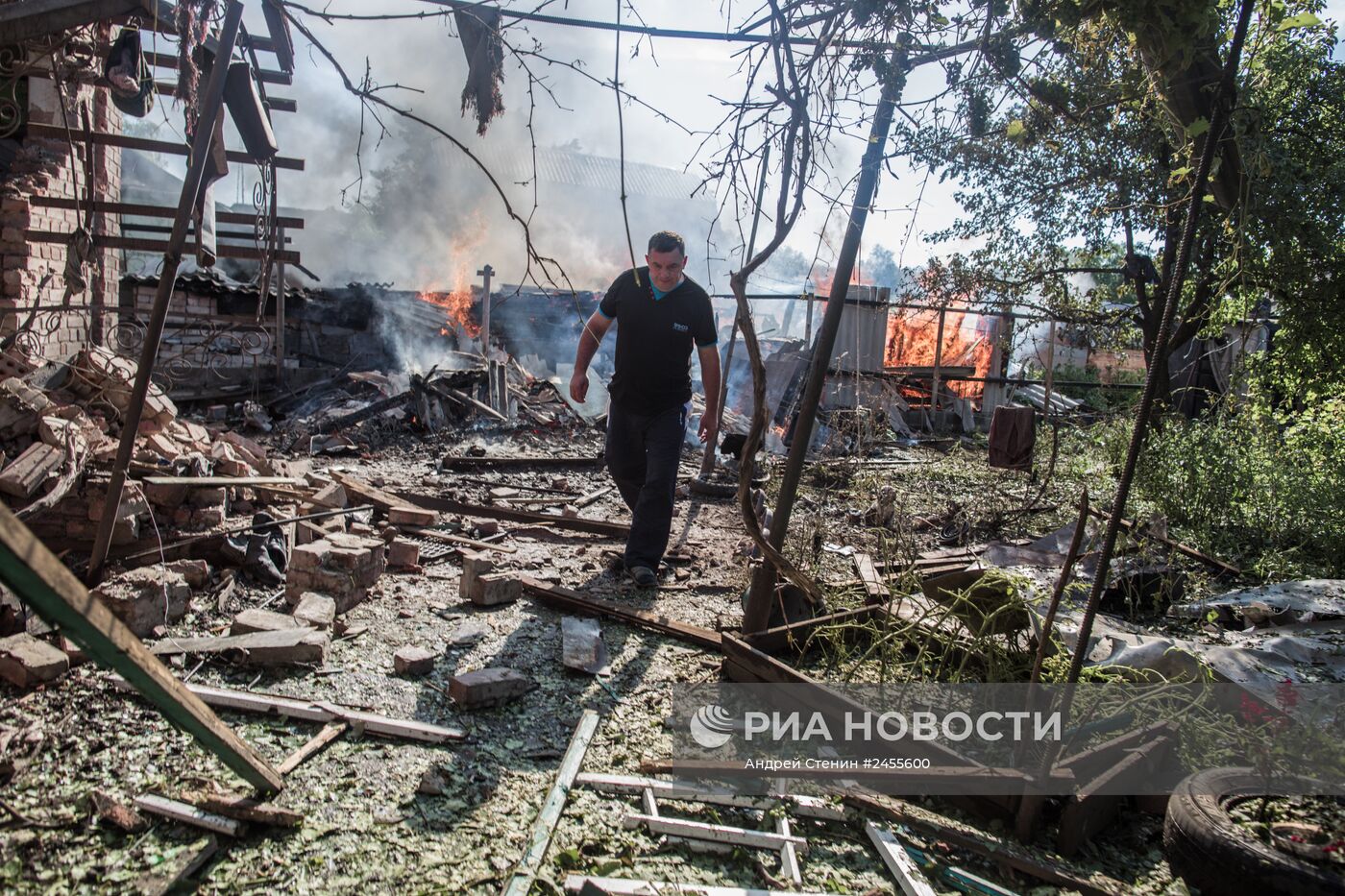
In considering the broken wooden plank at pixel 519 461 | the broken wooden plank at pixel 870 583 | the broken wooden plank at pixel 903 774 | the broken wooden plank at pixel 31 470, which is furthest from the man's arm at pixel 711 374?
the broken wooden plank at pixel 519 461

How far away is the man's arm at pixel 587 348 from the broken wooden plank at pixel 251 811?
3064 mm

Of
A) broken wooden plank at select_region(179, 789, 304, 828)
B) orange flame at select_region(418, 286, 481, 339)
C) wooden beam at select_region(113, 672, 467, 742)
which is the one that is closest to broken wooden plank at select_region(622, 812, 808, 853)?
wooden beam at select_region(113, 672, 467, 742)

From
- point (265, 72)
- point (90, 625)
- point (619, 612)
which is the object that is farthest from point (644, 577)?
point (265, 72)

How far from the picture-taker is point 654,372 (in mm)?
4891

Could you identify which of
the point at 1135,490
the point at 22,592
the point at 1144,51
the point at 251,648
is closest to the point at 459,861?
the point at 22,592

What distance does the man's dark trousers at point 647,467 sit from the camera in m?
4.93

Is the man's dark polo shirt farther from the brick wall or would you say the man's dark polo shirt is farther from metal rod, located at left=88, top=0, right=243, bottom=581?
the brick wall

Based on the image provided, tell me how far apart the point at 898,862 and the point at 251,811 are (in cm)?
207

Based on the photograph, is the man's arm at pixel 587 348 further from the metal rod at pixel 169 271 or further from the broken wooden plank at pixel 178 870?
the broken wooden plank at pixel 178 870

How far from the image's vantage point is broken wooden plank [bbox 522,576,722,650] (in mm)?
4148

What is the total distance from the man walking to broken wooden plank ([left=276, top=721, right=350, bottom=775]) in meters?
2.44

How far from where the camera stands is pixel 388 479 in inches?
338

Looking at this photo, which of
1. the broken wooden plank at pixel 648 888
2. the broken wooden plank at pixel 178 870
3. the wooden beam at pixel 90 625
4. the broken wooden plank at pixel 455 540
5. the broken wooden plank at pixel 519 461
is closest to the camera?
the wooden beam at pixel 90 625

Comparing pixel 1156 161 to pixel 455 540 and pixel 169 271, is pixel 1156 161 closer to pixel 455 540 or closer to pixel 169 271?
pixel 455 540
